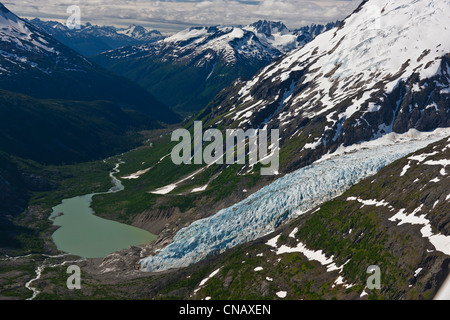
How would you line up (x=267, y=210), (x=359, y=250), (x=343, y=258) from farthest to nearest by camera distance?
1. (x=267, y=210)
2. (x=343, y=258)
3. (x=359, y=250)

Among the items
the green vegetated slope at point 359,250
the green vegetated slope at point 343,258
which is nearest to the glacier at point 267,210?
the green vegetated slope at point 343,258

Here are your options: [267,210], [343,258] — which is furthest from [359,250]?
[267,210]

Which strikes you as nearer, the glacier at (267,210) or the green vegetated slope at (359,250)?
the green vegetated slope at (359,250)

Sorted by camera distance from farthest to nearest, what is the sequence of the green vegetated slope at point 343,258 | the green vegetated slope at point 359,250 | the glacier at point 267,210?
1. the glacier at point 267,210
2. the green vegetated slope at point 343,258
3. the green vegetated slope at point 359,250

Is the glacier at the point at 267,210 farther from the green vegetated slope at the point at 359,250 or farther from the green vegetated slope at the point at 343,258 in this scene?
the green vegetated slope at the point at 359,250

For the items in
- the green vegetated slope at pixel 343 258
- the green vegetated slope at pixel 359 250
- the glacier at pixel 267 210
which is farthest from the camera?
the glacier at pixel 267 210

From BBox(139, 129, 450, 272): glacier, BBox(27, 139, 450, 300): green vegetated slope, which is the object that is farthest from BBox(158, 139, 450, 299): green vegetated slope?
BBox(139, 129, 450, 272): glacier

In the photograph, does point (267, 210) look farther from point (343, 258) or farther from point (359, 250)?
point (359, 250)

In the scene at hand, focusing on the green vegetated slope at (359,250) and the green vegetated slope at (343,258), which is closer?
the green vegetated slope at (359,250)

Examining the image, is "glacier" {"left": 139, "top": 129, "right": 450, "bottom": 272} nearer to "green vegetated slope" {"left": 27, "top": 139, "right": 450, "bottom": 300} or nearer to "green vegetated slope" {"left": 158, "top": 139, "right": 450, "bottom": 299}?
"green vegetated slope" {"left": 27, "top": 139, "right": 450, "bottom": 300}
